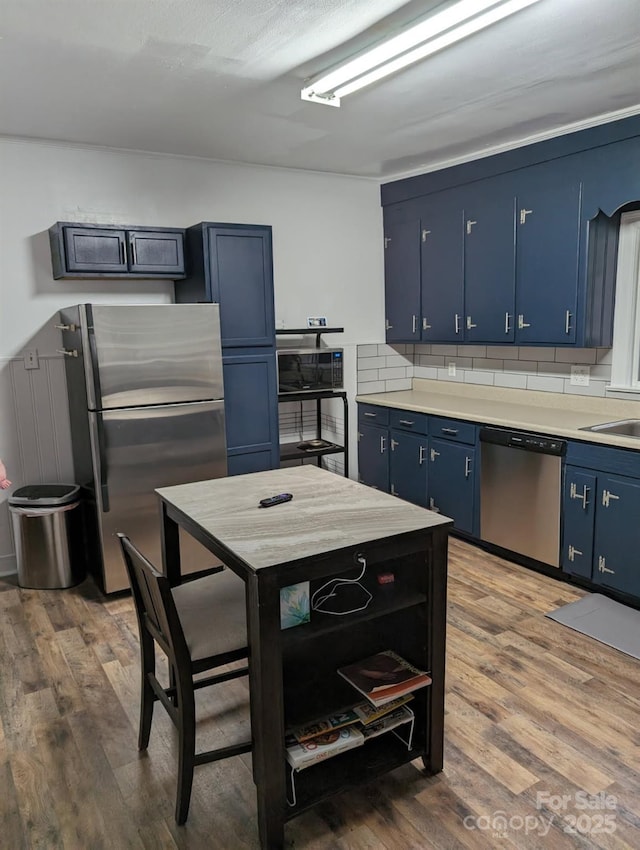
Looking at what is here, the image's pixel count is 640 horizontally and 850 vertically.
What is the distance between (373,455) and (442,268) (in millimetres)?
1450

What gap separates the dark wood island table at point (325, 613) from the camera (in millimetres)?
1684

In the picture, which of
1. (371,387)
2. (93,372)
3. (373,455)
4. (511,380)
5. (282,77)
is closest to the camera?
(282,77)

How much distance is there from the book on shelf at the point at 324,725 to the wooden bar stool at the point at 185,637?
16 centimetres

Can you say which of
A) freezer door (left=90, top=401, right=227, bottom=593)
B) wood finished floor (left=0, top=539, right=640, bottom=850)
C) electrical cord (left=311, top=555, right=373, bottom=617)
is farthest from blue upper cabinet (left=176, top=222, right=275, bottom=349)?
electrical cord (left=311, top=555, right=373, bottom=617)

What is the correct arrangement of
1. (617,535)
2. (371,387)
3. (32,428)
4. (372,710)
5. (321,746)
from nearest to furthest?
(321,746), (372,710), (617,535), (32,428), (371,387)

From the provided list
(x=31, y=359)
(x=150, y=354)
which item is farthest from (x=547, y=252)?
(x=31, y=359)

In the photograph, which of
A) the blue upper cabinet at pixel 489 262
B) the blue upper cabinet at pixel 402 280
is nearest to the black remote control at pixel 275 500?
the blue upper cabinet at pixel 489 262

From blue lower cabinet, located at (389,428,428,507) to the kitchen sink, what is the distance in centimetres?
117

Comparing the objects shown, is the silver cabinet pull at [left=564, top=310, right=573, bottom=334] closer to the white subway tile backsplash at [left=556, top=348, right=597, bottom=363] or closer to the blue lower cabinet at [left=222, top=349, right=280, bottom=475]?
the white subway tile backsplash at [left=556, top=348, right=597, bottom=363]

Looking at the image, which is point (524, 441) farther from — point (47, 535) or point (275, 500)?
point (47, 535)

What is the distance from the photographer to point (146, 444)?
339cm

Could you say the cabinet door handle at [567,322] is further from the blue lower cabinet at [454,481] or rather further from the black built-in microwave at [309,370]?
the black built-in microwave at [309,370]

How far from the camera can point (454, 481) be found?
3988mm

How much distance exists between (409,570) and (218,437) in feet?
6.11
